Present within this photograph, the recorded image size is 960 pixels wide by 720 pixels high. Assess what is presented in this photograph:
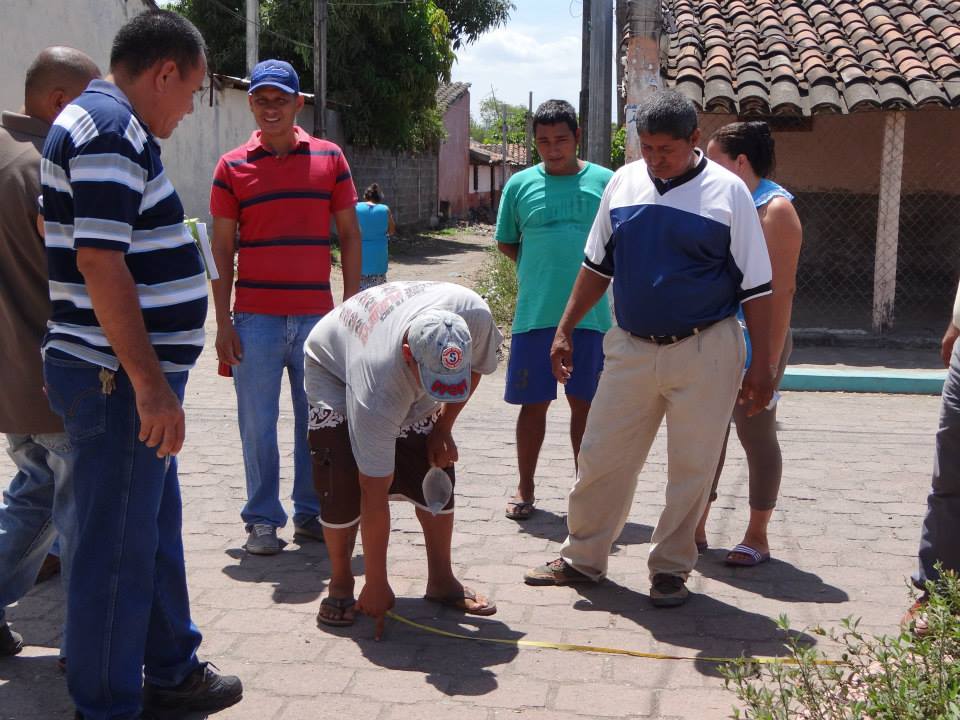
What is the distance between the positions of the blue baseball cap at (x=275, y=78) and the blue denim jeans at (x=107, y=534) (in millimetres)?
1973

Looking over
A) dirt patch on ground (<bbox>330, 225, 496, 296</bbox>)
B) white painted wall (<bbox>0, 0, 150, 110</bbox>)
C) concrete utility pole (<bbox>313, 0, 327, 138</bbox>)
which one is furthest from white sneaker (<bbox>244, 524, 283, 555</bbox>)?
concrete utility pole (<bbox>313, 0, 327, 138</bbox>)

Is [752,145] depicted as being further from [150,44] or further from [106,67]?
[106,67]

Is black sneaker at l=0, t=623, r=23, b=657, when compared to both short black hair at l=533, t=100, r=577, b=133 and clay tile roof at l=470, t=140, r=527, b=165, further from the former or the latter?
clay tile roof at l=470, t=140, r=527, b=165

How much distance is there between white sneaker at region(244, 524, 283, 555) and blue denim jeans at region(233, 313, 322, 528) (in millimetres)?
32

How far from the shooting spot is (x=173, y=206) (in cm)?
299

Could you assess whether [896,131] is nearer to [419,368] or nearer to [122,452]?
[419,368]

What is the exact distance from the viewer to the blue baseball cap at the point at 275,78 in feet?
15.3

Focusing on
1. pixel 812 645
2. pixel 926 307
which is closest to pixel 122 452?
pixel 812 645

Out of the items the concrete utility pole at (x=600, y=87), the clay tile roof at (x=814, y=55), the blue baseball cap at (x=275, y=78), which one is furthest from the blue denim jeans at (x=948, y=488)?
the concrete utility pole at (x=600, y=87)

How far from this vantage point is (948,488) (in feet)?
12.7

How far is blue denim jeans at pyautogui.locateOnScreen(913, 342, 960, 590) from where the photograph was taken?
3.85m

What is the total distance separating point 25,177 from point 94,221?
0.94 m

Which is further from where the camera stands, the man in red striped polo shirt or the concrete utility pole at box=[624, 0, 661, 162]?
the concrete utility pole at box=[624, 0, 661, 162]

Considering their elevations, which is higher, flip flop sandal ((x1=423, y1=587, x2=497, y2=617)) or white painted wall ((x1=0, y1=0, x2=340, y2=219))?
white painted wall ((x1=0, y1=0, x2=340, y2=219))
